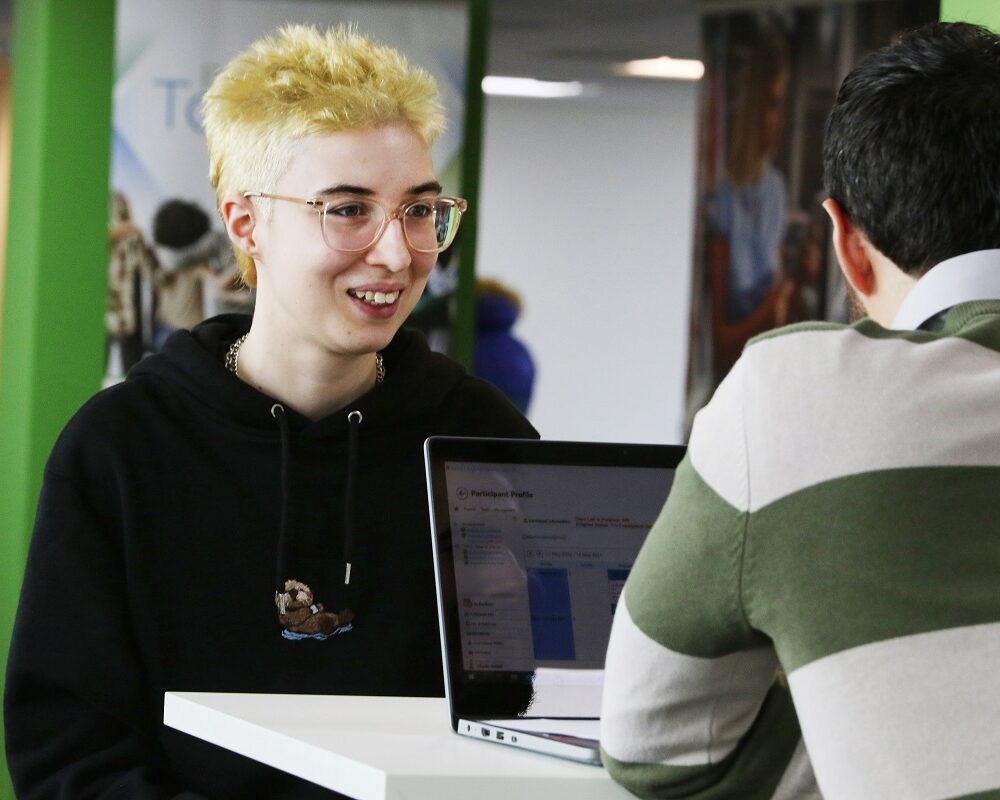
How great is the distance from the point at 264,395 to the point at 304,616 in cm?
28

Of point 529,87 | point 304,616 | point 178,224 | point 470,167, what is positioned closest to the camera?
point 304,616

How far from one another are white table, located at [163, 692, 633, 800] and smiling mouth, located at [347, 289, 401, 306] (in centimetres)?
60

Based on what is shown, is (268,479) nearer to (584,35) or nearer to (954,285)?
(954,285)

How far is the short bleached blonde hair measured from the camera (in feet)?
5.77

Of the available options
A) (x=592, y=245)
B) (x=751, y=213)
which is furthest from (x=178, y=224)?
(x=592, y=245)

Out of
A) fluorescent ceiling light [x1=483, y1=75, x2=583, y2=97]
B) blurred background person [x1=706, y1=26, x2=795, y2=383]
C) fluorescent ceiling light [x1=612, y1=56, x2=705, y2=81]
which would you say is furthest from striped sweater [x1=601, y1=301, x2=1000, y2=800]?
fluorescent ceiling light [x1=483, y1=75, x2=583, y2=97]

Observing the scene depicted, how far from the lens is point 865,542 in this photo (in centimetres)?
93

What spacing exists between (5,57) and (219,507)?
4722 mm

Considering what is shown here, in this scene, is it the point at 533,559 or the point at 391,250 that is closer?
the point at 533,559

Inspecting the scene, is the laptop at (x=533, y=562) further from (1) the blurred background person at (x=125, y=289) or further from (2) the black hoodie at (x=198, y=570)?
(1) the blurred background person at (x=125, y=289)

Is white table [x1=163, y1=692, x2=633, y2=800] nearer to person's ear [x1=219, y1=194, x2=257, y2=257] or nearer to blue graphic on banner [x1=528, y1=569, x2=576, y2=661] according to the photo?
blue graphic on banner [x1=528, y1=569, x2=576, y2=661]

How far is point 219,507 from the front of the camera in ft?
5.75

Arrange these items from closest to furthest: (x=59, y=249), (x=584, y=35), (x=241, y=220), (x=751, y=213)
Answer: (x=241, y=220) → (x=59, y=249) → (x=751, y=213) → (x=584, y=35)

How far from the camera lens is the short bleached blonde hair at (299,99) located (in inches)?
69.2
